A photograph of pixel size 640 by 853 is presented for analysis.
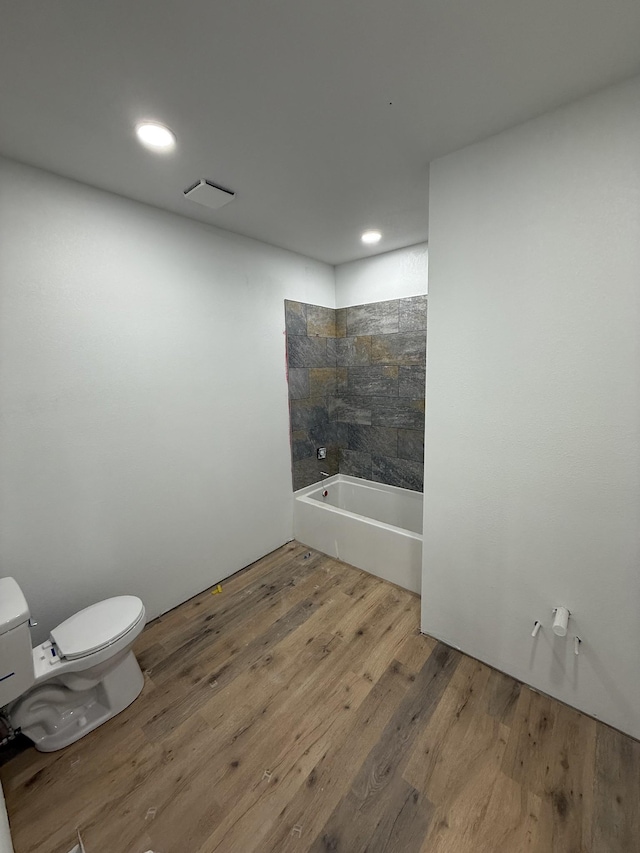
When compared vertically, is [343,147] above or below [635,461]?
above

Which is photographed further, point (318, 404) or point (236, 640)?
point (318, 404)

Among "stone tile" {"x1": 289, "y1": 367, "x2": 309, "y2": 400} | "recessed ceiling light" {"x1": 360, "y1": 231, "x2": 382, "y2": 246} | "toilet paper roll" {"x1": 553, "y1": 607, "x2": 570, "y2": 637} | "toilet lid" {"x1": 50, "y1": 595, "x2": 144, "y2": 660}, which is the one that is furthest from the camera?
"stone tile" {"x1": 289, "y1": 367, "x2": 309, "y2": 400}

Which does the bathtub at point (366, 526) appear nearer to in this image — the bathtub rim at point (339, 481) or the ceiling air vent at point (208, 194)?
the bathtub rim at point (339, 481)

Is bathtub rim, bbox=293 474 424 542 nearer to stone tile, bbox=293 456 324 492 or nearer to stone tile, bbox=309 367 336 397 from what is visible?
stone tile, bbox=293 456 324 492

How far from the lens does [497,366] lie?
64.5 inches

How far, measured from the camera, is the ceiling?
0.99 meters

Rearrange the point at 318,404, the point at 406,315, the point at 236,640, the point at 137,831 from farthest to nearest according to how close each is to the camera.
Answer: the point at 318,404 < the point at 406,315 < the point at 236,640 < the point at 137,831

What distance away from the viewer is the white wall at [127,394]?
66.4 inches

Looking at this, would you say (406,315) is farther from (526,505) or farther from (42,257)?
(42,257)

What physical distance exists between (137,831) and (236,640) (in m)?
0.90

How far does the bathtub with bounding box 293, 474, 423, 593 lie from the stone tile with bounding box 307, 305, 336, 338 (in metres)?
1.50

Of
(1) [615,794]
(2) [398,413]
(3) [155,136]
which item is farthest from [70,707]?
(2) [398,413]

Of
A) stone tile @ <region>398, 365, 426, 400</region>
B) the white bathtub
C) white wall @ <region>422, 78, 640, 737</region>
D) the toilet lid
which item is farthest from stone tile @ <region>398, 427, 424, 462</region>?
the white bathtub

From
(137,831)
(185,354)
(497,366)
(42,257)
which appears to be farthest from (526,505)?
(42,257)
